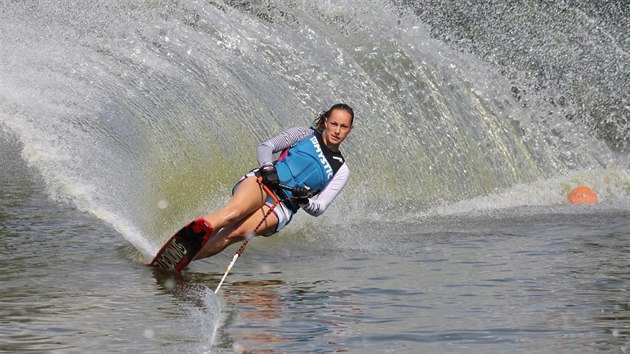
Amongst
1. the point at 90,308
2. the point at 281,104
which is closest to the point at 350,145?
the point at 281,104

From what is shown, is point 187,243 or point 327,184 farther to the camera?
point 327,184

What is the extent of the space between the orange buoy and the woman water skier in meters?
5.18

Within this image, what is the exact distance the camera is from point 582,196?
12.9 meters

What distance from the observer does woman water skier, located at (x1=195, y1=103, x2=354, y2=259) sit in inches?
312

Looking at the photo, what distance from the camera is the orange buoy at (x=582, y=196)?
1273 centimetres

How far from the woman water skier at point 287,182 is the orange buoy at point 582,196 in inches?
204

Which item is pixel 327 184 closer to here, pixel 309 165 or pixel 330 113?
pixel 309 165

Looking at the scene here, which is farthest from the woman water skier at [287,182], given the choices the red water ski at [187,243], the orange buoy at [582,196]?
the orange buoy at [582,196]

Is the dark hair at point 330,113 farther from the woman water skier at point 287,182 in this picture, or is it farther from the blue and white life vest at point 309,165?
the blue and white life vest at point 309,165

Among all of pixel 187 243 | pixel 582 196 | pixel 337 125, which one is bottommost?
pixel 582 196

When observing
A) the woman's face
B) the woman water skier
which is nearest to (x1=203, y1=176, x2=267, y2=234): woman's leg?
the woman water skier

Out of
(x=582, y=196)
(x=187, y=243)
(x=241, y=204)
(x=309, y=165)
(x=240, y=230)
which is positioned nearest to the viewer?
(x=187, y=243)

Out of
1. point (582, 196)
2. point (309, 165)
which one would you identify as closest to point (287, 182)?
point (309, 165)

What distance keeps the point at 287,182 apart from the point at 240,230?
0.51 meters
